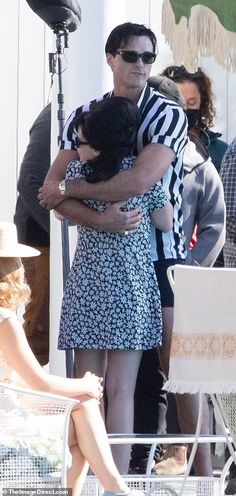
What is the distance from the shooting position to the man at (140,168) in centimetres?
458

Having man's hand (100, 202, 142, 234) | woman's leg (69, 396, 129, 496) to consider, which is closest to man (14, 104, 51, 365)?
man's hand (100, 202, 142, 234)

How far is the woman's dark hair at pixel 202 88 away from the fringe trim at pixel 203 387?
2.12m

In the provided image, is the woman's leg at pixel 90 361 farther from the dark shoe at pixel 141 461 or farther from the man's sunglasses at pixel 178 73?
the man's sunglasses at pixel 178 73

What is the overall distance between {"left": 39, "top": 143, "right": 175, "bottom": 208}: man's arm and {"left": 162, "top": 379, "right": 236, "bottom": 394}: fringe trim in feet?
3.30

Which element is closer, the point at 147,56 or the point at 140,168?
the point at 140,168

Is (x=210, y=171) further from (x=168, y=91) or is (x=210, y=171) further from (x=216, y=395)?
(x=216, y=395)

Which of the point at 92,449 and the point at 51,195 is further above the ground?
the point at 51,195

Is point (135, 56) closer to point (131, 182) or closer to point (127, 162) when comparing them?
point (127, 162)

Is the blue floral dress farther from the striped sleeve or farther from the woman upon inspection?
the striped sleeve

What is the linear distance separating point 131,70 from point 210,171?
63 cm

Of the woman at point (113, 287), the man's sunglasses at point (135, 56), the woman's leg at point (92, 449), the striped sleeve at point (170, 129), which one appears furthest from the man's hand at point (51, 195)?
the woman's leg at point (92, 449)

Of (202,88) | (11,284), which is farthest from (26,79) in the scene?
(11,284)

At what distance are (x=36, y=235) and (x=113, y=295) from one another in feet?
5.55

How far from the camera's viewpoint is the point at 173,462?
5195 millimetres
